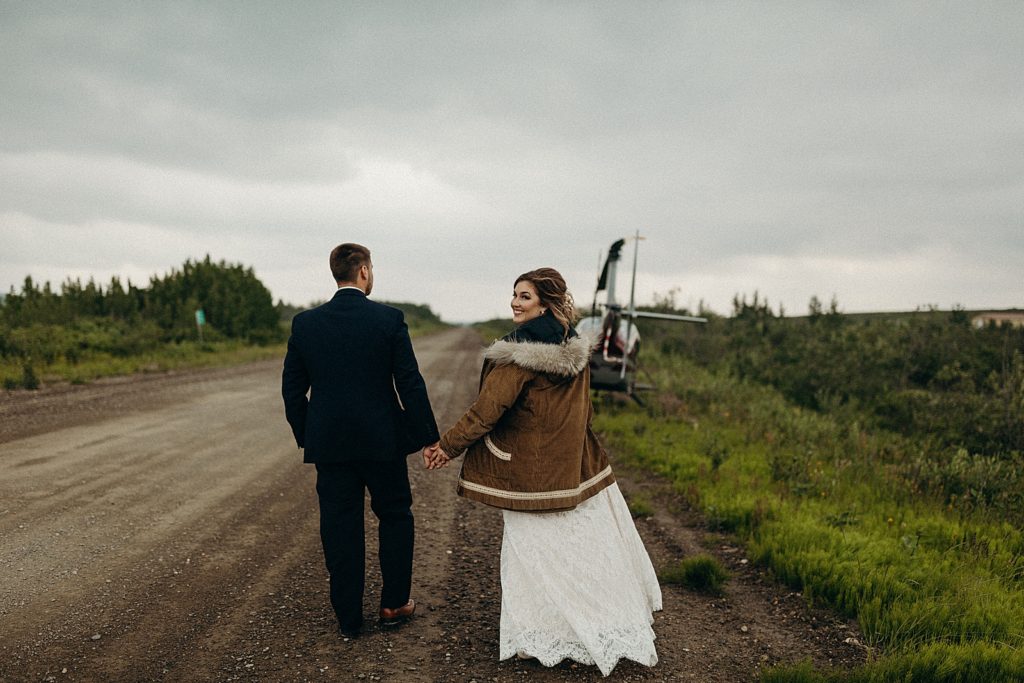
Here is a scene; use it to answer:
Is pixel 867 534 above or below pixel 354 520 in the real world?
below

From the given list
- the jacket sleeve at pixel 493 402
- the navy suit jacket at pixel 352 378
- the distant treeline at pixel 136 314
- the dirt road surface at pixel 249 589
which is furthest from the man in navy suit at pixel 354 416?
the distant treeline at pixel 136 314

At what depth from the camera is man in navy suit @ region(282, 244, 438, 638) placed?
3588 mm

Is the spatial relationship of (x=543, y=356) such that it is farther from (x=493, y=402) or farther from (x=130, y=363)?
(x=130, y=363)

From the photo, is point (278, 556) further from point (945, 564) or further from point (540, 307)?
point (945, 564)

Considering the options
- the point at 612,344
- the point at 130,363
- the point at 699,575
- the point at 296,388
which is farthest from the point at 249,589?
the point at 130,363

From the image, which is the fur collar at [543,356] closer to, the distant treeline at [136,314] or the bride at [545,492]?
the bride at [545,492]

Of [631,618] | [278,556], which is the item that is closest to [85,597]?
[278,556]

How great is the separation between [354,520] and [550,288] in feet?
5.96

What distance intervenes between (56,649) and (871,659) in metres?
4.58

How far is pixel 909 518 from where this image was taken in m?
6.04

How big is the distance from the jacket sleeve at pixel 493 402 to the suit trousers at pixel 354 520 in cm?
55

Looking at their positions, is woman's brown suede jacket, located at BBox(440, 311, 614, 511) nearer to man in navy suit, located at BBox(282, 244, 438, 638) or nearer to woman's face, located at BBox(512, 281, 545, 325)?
woman's face, located at BBox(512, 281, 545, 325)

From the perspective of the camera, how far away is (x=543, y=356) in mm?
3377

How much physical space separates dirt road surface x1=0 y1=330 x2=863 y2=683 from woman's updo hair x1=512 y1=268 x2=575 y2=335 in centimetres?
201
